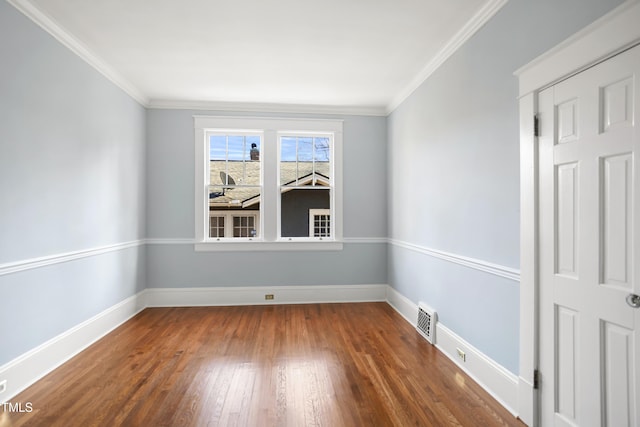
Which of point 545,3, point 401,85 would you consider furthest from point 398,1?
point 401,85

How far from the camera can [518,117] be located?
7.04 feet

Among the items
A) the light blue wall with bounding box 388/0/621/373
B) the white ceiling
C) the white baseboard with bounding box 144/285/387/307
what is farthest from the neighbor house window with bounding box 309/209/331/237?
the white ceiling

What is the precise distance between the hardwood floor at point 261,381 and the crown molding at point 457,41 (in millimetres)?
2784

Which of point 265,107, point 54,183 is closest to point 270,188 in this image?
point 265,107

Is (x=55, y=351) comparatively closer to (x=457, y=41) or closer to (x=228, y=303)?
(x=228, y=303)

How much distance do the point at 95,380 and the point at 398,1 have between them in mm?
3734

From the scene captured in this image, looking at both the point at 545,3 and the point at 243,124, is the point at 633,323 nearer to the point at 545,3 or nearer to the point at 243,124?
the point at 545,3

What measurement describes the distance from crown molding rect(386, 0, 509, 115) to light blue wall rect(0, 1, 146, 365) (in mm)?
3414

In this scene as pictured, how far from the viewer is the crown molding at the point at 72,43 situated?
2428mm

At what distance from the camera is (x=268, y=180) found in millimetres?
4773

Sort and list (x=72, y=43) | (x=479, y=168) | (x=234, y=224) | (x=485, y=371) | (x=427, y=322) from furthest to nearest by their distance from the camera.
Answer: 1. (x=234, y=224)
2. (x=427, y=322)
3. (x=72, y=43)
4. (x=479, y=168)
5. (x=485, y=371)

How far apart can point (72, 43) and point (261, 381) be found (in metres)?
3.37

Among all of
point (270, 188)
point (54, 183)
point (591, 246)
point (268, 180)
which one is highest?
Result: point (268, 180)

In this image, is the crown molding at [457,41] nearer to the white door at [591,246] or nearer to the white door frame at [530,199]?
the white door frame at [530,199]
